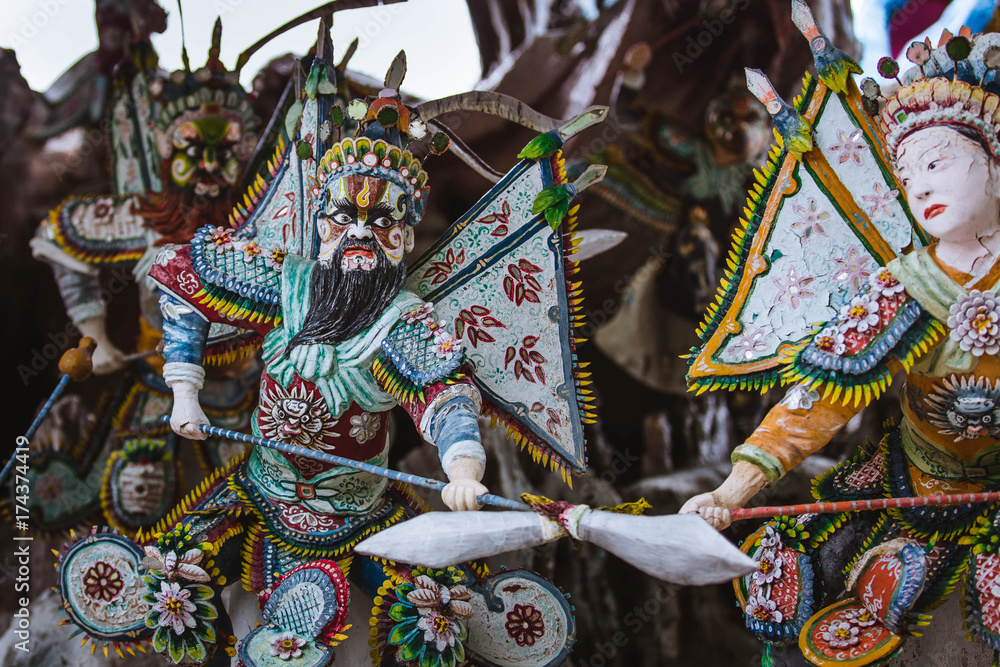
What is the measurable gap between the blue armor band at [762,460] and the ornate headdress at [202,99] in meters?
2.32

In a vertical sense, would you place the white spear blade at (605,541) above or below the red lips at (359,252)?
below

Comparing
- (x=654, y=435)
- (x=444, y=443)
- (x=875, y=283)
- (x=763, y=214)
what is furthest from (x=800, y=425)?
(x=654, y=435)

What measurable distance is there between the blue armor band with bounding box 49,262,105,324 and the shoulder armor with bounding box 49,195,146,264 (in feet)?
0.27

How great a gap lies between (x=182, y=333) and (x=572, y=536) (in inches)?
50.7

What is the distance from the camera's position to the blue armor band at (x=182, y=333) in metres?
2.81

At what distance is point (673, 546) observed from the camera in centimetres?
203

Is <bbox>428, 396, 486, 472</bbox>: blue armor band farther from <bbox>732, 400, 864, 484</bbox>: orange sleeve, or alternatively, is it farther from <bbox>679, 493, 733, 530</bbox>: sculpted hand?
<bbox>732, 400, 864, 484</bbox>: orange sleeve

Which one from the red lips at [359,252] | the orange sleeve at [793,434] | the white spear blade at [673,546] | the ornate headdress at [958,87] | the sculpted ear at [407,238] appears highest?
the ornate headdress at [958,87]

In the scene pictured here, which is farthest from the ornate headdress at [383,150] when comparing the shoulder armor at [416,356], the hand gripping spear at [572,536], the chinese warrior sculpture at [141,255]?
the chinese warrior sculpture at [141,255]

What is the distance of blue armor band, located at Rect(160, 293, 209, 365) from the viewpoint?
2.81m

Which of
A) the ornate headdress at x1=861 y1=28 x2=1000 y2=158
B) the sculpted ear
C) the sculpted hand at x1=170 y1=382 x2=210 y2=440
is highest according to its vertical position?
the ornate headdress at x1=861 y1=28 x2=1000 y2=158

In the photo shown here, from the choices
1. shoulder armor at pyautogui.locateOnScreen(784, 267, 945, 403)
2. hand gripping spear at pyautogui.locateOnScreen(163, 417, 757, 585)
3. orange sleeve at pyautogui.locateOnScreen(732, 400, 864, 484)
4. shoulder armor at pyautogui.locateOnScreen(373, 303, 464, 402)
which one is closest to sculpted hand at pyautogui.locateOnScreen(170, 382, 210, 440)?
shoulder armor at pyautogui.locateOnScreen(373, 303, 464, 402)

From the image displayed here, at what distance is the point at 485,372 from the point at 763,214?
825 mm

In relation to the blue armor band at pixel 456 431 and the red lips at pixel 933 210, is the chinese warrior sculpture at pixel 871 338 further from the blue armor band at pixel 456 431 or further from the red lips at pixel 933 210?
the blue armor band at pixel 456 431
